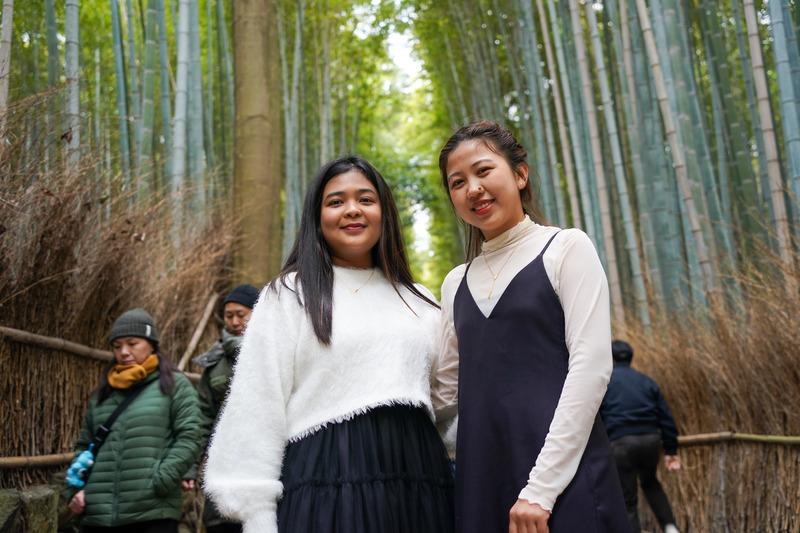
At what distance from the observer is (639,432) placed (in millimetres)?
4703

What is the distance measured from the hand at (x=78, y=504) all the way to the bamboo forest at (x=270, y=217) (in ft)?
0.42

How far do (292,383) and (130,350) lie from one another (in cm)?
155

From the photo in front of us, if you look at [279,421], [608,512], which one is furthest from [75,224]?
[608,512]

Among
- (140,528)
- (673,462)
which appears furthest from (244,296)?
(673,462)

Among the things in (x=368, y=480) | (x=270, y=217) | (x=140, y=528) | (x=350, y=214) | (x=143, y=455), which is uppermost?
(x=270, y=217)

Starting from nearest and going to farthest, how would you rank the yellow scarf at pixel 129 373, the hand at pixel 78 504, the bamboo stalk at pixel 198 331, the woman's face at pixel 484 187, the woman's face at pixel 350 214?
1. the woman's face at pixel 484 187
2. the woman's face at pixel 350 214
3. the hand at pixel 78 504
4. the yellow scarf at pixel 129 373
5. the bamboo stalk at pixel 198 331

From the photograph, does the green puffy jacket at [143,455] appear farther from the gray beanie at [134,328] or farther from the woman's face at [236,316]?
the woman's face at [236,316]

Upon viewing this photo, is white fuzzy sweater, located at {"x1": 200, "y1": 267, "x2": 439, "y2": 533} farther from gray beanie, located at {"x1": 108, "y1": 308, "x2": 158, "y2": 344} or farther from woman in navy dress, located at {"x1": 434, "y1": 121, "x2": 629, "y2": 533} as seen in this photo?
gray beanie, located at {"x1": 108, "y1": 308, "x2": 158, "y2": 344}

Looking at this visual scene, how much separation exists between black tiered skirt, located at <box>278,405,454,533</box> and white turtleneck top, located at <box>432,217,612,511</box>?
0.18m

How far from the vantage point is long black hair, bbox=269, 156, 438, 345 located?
5.35 ft

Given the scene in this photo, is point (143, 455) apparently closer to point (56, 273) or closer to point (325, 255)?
point (56, 273)

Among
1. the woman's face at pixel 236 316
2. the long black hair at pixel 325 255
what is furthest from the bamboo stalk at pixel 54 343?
the long black hair at pixel 325 255

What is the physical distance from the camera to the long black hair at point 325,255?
1630 mm

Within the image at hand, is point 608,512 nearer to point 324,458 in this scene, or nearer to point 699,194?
point 324,458
